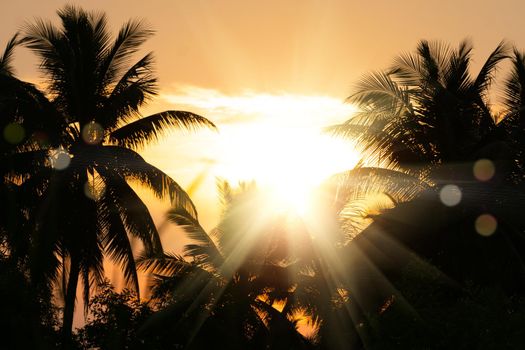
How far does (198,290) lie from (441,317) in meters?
10.2

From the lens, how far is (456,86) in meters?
23.4

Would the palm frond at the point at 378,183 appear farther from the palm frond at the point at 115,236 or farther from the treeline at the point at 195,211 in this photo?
the palm frond at the point at 115,236

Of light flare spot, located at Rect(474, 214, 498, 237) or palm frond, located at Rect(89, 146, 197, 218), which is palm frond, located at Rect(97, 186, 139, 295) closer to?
palm frond, located at Rect(89, 146, 197, 218)

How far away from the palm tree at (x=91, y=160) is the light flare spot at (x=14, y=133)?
115 centimetres

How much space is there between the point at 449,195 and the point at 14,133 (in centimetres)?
1277

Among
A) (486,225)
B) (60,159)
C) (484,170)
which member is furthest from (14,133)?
(486,225)

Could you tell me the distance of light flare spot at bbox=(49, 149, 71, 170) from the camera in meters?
22.1

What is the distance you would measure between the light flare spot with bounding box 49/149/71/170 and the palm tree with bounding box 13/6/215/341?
0.03m

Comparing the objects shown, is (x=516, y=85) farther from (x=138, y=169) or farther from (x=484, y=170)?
(x=138, y=169)

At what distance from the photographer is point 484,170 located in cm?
2127

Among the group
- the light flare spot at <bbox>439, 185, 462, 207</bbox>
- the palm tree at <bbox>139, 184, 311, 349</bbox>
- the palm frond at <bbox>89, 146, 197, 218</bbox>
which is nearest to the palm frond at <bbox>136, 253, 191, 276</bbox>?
the palm tree at <bbox>139, 184, 311, 349</bbox>

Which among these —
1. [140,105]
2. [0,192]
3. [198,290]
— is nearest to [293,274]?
[198,290]

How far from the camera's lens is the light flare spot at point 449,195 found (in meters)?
21.2

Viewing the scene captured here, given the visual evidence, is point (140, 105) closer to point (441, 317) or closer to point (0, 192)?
point (0, 192)
